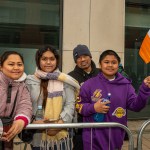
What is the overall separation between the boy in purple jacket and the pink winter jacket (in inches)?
26.0

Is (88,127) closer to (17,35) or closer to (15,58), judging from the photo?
(15,58)

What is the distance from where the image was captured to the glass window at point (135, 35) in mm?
8875

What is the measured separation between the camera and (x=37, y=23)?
26.5 ft

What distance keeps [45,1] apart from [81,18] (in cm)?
110

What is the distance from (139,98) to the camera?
319 centimetres

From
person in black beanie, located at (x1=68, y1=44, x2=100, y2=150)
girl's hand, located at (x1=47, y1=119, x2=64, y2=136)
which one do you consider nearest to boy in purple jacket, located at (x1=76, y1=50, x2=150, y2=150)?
girl's hand, located at (x1=47, y1=119, x2=64, y2=136)

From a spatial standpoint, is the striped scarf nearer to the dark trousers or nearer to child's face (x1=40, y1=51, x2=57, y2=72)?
child's face (x1=40, y1=51, x2=57, y2=72)

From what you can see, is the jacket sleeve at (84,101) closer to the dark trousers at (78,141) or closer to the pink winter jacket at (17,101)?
the dark trousers at (78,141)

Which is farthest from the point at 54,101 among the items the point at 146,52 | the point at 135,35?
the point at 135,35

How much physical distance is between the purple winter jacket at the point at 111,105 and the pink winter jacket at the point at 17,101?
2.17 ft

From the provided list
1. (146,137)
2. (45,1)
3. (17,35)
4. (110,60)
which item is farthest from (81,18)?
(110,60)

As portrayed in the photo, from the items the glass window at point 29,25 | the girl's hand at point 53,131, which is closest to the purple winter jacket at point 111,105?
the girl's hand at point 53,131

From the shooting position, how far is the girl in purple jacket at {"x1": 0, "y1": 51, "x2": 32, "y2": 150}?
268cm

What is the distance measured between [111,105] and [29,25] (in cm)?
530
